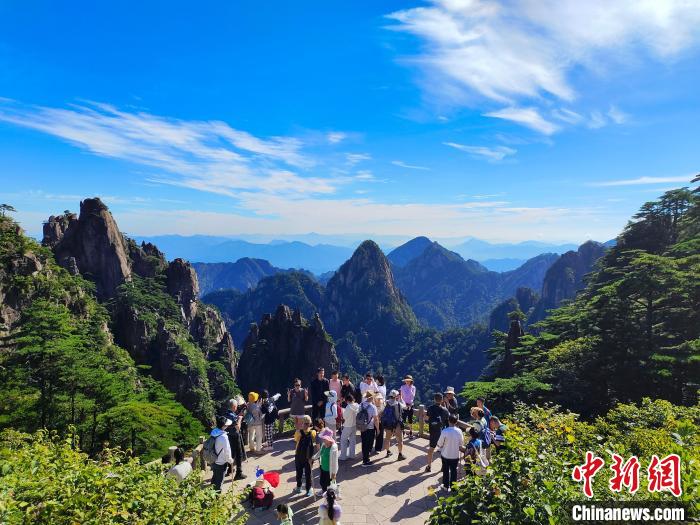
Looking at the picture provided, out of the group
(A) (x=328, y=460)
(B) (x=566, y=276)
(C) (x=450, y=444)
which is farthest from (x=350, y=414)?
(B) (x=566, y=276)

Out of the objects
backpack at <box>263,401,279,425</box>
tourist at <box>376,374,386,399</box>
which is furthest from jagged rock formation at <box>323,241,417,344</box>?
backpack at <box>263,401,279,425</box>

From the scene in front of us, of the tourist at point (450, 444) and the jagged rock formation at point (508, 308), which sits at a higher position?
the tourist at point (450, 444)

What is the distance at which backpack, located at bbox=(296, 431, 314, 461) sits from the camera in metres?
9.80

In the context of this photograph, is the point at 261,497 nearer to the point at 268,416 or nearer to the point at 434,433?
the point at 268,416

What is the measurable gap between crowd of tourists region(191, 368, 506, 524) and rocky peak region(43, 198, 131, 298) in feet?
198

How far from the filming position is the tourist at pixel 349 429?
11.4 m

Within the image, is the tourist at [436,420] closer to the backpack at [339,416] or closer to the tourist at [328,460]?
the backpack at [339,416]

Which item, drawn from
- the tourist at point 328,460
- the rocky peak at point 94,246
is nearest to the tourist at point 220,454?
the tourist at point 328,460

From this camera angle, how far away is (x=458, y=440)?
976 cm

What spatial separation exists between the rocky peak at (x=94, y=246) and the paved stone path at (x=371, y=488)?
200 ft

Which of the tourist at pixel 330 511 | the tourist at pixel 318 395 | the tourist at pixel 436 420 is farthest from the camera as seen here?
the tourist at pixel 318 395

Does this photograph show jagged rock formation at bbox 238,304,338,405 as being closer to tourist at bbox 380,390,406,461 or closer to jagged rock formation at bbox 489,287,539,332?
tourist at bbox 380,390,406,461

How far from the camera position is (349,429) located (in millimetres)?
11719

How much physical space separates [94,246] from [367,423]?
6491 centimetres
